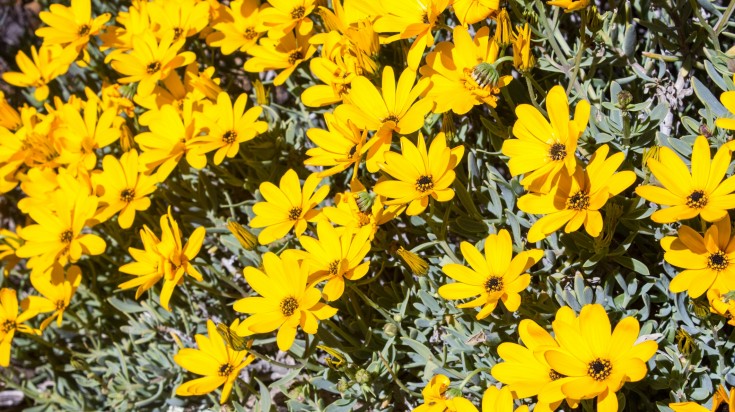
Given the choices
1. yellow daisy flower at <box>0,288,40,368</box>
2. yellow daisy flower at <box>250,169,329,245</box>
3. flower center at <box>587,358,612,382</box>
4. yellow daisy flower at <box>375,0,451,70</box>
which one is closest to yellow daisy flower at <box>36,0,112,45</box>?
yellow daisy flower at <box>0,288,40,368</box>

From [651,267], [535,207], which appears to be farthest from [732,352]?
[535,207]

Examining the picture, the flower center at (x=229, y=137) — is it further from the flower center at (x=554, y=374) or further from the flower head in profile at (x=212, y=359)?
the flower center at (x=554, y=374)

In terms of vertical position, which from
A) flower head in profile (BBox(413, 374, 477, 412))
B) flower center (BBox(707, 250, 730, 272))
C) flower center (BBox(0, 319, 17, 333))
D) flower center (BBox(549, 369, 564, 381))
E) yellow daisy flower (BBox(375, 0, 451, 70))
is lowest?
flower center (BBox(0, 319, 17, 333))

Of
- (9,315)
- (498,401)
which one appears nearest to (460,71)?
(498,401)

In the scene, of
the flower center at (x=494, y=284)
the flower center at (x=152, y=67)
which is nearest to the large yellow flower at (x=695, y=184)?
the flower center at (x=494, y=284)

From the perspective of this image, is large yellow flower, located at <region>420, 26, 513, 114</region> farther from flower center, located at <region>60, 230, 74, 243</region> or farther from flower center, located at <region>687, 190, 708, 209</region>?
flower center, located at <region>60, 230, 74, 243</region>

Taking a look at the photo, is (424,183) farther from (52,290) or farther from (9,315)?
(9,315)
